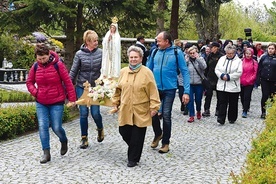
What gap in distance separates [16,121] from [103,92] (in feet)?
7.20

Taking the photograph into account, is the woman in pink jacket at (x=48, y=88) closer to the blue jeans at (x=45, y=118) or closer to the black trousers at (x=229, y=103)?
the blue jeans at (x=45, y=118)

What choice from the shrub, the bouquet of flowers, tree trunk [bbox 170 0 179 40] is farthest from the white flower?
tree trunk [bbox 170 0 179 40]

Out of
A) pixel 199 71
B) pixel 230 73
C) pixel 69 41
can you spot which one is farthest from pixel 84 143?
pixel 69 41

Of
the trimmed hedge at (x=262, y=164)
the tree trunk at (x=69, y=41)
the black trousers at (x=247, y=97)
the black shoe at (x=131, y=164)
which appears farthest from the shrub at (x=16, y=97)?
the trimmed hedge at (x=262, y=164)

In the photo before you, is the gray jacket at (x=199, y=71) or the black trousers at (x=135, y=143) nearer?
the black trousers at (x=135, y=143)

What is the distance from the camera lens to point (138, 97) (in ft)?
22.7

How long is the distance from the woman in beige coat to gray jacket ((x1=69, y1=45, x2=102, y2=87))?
1119mm

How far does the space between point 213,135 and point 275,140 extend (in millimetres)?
4646

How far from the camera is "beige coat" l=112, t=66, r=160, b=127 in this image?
6902mm

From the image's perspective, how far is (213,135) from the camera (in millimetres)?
9594

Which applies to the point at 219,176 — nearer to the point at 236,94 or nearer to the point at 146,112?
the point at 146,112

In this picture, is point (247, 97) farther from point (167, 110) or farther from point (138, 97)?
point (138, 97)

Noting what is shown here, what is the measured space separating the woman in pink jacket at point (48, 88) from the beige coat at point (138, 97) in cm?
76

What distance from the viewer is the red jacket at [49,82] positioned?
277 inches
